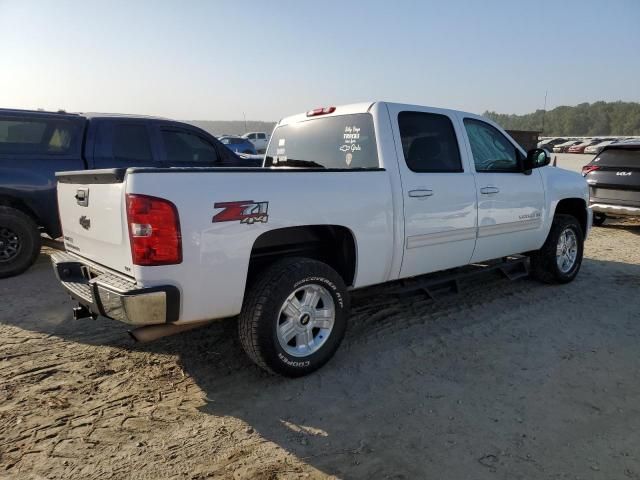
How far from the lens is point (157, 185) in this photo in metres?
2.62

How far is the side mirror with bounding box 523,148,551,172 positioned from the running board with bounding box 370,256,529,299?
110 centimetres

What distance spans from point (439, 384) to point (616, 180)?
7260 millimetres

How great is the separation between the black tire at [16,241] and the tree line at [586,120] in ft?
275

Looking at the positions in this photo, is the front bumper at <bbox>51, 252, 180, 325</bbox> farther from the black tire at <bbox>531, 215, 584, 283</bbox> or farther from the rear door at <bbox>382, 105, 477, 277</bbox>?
the black tire at <bbox>531, 215, 584, 283</bbox>

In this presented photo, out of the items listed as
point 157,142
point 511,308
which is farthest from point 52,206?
point 511,308

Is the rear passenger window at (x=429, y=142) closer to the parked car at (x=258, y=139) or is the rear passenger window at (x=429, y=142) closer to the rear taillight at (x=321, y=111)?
the rear taillight at (x=321, y=111)

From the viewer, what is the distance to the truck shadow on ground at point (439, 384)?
8.43ft

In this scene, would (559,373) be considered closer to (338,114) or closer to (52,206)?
(338,114)

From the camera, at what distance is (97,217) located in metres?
3.05

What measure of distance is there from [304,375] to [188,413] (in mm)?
839

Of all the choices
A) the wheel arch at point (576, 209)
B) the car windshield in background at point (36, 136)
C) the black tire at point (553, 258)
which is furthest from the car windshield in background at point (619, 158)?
the car windshield in background at point (36, 136)

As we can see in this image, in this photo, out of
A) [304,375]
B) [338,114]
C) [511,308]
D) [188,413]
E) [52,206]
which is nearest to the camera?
[188,413]

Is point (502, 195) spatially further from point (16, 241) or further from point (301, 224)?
point (16, 241)

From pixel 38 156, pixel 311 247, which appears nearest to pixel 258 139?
pixel 38 156
